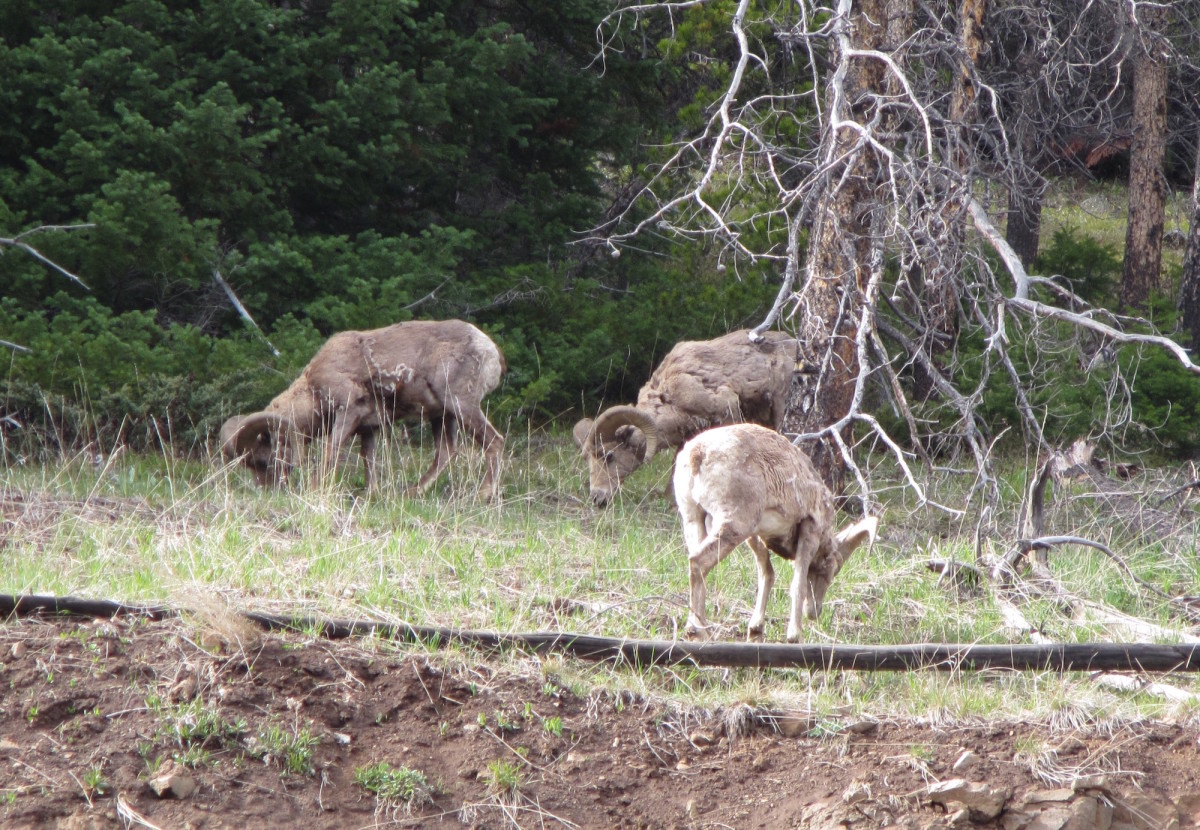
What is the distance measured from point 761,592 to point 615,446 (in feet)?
17.4

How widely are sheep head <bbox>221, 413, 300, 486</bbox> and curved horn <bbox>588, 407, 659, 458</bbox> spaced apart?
2590mm

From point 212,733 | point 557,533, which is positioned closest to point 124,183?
point 557,533

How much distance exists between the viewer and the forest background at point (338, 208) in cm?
1203

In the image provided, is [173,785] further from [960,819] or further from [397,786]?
[960,819]

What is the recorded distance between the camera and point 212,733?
4895 mm

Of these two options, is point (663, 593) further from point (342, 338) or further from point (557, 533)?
point (342, 338)

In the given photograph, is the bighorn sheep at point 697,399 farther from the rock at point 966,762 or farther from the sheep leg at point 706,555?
the rock at point 966,762

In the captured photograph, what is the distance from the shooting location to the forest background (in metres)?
12.0

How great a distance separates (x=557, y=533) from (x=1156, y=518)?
4.63m

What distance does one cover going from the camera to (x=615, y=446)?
11.4 metres

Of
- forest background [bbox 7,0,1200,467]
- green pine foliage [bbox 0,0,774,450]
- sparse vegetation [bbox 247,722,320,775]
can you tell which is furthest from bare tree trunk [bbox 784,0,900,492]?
sparse vegetation [bbox 247,722,320,775]

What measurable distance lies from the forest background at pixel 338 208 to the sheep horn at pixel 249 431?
0.68 meters

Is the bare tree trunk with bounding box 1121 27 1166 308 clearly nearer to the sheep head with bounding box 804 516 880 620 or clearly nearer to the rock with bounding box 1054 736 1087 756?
the sheep head with bounding box 804 516 880 620

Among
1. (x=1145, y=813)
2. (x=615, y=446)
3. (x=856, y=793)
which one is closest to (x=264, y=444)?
(x=615, y=446)
